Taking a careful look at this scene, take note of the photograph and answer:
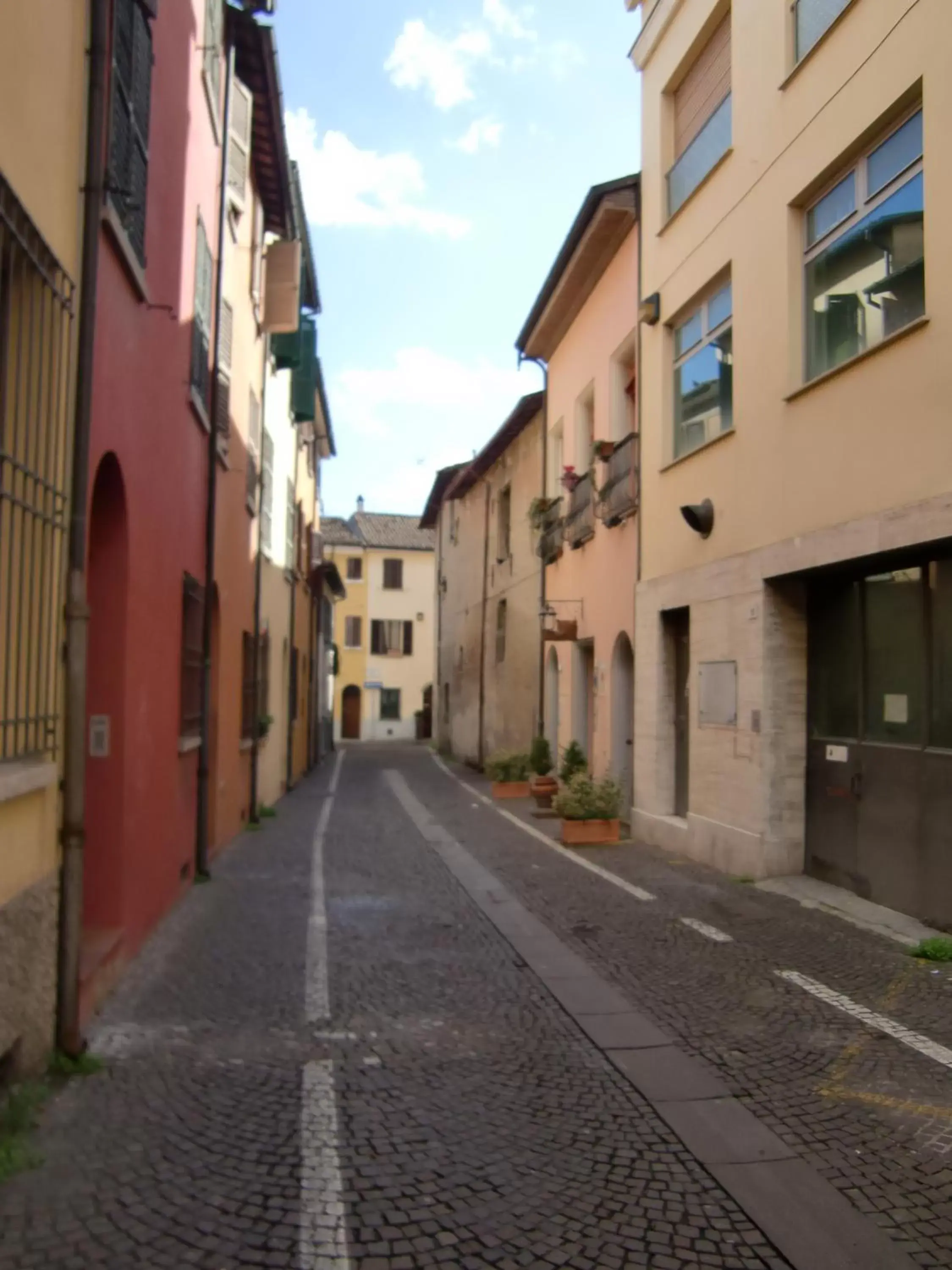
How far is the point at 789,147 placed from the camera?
9.20 m

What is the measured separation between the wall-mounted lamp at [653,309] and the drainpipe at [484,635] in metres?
13.3

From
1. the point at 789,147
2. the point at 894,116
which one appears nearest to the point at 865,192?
the point at 894,116

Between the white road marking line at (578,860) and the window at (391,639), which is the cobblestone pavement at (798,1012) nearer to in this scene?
the white road marking line at (578,860)

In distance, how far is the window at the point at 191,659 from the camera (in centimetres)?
876

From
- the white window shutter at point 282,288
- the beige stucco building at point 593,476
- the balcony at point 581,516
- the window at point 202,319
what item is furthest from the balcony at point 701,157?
the window at point 202,319

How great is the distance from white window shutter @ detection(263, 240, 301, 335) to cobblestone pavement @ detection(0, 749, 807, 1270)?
30.5 ft

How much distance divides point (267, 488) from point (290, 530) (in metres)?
3.28

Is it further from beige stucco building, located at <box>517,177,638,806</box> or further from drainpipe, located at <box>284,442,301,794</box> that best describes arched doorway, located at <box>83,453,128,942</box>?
drainpipe, located at <box>284,442,301,794</box>

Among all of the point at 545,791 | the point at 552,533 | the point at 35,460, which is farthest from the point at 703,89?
the point at 35,460

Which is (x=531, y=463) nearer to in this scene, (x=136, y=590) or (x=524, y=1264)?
(x=136, y=590)

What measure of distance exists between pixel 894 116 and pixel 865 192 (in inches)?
22.1

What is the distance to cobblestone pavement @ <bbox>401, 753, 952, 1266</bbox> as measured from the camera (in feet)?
12.5

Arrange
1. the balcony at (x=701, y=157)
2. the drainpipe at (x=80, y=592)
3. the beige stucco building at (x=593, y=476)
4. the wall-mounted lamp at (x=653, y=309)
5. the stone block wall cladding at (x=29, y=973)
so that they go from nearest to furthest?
the stone block wall cladding at (x=29, y=973), the drainpipe at (x=80, y=592), the balcony at (x=701, y=157), the wall-mounted lamp at (x=653, y=309), the beige stucco building at (x=593, y=476)

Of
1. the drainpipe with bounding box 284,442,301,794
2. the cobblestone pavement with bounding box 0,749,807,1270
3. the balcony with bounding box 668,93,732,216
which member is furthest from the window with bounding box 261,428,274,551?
the cobblestone pavement with bounding box 0,749,807,1270
